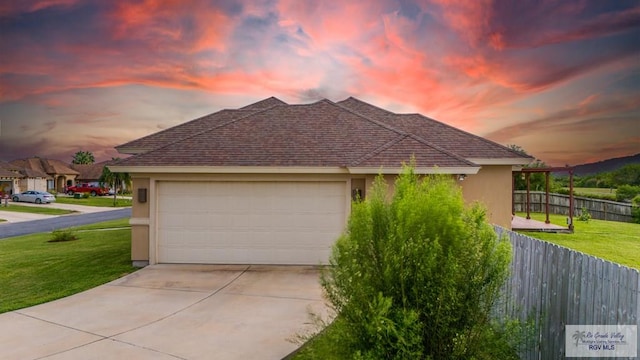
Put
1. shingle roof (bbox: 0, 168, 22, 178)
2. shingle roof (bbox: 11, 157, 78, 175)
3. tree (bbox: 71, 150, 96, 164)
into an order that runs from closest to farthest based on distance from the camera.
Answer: shingle roof (bbox: 0, 168, 22, 178), shingle roof (bbox: 11, 157, 78, 175), tree (bbox: 71, 150, 96, 164)

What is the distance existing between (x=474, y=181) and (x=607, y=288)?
8.04 meters

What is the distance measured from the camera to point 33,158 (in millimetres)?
62281

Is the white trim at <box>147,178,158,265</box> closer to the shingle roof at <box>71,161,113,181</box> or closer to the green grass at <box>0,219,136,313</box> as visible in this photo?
the green grass at <box>0,219,136,313</box>

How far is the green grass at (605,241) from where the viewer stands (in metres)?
11.1

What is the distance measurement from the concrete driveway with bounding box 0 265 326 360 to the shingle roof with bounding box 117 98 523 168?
3.06 metres

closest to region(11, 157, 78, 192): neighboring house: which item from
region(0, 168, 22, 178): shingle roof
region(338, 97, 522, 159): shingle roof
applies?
region(0, 168, 22, 178): shingle roof

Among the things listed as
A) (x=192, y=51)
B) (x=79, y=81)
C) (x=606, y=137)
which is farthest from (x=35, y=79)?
(x=606, y=137)

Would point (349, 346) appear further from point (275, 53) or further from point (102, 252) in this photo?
point (275, 53)

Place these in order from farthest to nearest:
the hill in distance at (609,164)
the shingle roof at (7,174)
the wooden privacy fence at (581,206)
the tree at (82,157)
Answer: the tree at (82,157) < the shingle roof at (7,174) < the hill in distance at (609,164) < the wooden privacy fence at (581,206)

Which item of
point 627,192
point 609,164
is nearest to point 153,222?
point 627,192

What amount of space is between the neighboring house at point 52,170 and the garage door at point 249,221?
6212 centimetres

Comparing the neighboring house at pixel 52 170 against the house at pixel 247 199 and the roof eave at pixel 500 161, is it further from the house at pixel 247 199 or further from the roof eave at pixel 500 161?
the roof eave at pixel 500 161

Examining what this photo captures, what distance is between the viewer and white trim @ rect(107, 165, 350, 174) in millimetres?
9852

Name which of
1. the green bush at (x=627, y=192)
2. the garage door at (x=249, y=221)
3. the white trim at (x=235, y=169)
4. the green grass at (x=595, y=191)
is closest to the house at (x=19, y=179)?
the white trim at (x=235, y=169)
